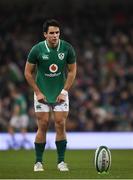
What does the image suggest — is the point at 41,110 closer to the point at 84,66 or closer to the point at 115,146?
the point at 115,146

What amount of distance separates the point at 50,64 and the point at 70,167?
6.63ft

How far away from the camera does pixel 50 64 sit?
12.3 m

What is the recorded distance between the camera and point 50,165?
1381 cm

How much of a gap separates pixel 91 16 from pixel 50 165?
1456cm

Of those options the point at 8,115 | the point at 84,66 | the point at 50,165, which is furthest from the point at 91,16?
the point at 50,165

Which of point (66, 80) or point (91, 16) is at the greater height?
point (91, 16)

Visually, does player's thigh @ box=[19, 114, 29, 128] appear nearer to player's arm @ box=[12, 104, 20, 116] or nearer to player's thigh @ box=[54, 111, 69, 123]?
player's arm @ box=[12, 104, 20, 116]

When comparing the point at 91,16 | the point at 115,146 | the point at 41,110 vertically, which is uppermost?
the point at 91,16

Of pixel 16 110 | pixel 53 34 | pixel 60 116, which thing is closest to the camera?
pixel 53 34

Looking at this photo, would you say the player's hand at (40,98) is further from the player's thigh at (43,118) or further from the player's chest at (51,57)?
the player's chest at (51,57)

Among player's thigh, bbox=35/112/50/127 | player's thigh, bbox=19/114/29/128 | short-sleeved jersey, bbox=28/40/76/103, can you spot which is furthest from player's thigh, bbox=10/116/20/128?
player's thigh, bbox=35/112/50/127

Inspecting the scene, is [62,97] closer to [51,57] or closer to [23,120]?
[51,57]

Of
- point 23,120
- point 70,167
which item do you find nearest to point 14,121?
point 23,120

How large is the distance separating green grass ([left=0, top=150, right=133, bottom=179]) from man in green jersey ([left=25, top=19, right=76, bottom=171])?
1.43 ft
